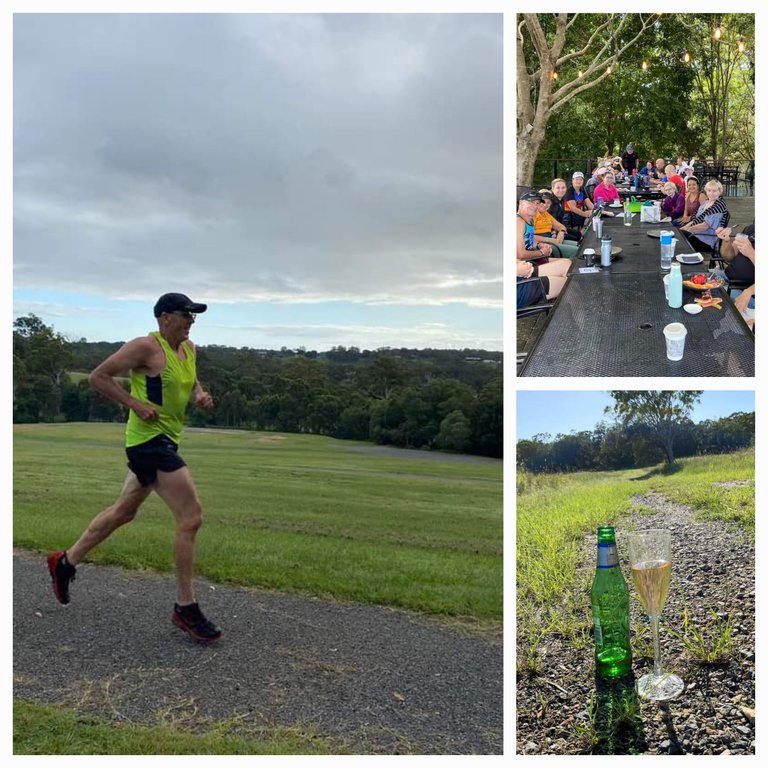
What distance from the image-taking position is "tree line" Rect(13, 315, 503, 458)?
3213 millimetres

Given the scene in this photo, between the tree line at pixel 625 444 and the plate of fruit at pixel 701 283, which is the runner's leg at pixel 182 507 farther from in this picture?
the plate of fruit at pixel 701 283

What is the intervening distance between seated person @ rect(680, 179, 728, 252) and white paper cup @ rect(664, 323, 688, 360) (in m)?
0.50

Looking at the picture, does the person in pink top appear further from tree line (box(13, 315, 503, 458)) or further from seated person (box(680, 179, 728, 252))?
tree line (box(13, 315, 503, 458))

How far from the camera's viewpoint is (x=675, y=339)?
2.12 metres

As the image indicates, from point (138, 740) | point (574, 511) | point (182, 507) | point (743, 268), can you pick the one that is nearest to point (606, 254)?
point (743, 268)

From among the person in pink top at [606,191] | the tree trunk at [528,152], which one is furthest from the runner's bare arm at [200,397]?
the person in pink top at [606,191]

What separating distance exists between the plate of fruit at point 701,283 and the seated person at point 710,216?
0.20 meters

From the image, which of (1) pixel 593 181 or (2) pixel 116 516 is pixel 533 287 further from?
(2) pixel 116 516

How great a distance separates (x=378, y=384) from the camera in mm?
3402

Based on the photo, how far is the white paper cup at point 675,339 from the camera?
212 cm

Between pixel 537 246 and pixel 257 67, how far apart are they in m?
1.48

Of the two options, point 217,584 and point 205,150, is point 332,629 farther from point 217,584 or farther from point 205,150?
point 205,150

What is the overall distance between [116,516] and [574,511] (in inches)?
68.1
